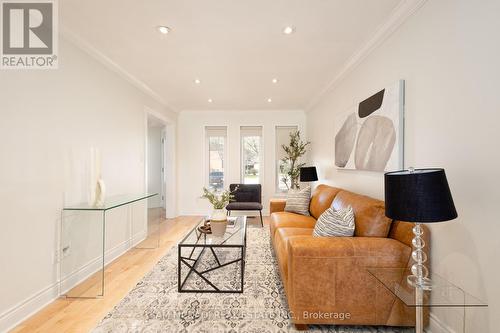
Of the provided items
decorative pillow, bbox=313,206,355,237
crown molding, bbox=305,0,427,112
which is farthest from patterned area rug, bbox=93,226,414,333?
crown molding, bbox=305,0,427,112

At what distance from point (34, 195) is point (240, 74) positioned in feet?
9.08

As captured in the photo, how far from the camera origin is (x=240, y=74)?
3.41 m

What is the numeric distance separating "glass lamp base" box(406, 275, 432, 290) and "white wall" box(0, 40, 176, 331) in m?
2.91

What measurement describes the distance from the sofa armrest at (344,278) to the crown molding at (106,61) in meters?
2.97

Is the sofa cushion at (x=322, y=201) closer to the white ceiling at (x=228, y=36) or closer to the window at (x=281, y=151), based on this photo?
the white ceiling at (x=228, y=36)

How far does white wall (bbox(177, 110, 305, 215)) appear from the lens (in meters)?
5.73

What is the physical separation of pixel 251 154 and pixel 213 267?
11.2ft

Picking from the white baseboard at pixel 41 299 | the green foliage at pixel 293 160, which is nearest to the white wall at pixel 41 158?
the white baseboard at pixel 41 299

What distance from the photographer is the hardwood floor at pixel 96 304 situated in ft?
6.05

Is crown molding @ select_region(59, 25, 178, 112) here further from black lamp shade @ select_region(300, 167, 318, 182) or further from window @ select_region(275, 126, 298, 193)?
black lamp shade @ select_region(300, 167, 318, 182)

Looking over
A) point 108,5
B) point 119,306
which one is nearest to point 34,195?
point 119,306

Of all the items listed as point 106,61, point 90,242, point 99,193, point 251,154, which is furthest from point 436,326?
point 251,154

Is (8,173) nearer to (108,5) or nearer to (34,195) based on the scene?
(34,195)
